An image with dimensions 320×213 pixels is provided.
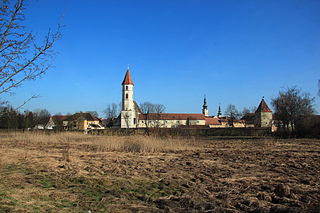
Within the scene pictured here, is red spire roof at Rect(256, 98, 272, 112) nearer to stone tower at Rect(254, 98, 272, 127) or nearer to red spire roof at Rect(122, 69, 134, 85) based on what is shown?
stone tower at Rect(254, 98, 272, 127)

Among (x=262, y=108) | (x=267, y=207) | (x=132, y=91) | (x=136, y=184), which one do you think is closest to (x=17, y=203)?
(x=136, y=184)

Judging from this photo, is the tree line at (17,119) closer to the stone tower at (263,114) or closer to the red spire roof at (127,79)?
the red spire roof at (127,79)

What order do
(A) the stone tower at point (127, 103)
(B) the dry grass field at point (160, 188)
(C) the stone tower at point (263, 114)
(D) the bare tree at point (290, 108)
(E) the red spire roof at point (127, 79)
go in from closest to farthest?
(B) the dry grass field at point (160, 188) → (D) the bare tree at point (290, 108) → (C) the stone tower at point (263, 114) → (A) the stone tower at point (127, 103) → (E) the red spire roof at point (127, 79)

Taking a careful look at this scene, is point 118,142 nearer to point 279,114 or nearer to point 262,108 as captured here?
point 279,114

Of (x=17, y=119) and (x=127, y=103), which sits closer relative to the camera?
(x=17, y=119)

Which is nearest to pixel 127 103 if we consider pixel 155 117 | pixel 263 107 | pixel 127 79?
pixel 127 79

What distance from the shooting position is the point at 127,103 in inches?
3361

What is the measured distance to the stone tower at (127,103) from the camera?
84.4 m

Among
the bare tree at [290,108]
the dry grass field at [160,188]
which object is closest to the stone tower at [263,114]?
the bare tree at [290,108]

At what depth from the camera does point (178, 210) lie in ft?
14.6

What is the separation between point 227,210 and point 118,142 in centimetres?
1176

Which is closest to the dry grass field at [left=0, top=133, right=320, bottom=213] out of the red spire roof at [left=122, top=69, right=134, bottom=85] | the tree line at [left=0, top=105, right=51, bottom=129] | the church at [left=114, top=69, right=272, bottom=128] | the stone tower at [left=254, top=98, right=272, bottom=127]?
the tree line at [left=0, top=105, right=51, bottom=129]

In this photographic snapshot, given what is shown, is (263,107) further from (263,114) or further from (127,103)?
(127,103)

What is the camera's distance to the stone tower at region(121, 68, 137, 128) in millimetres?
84438
